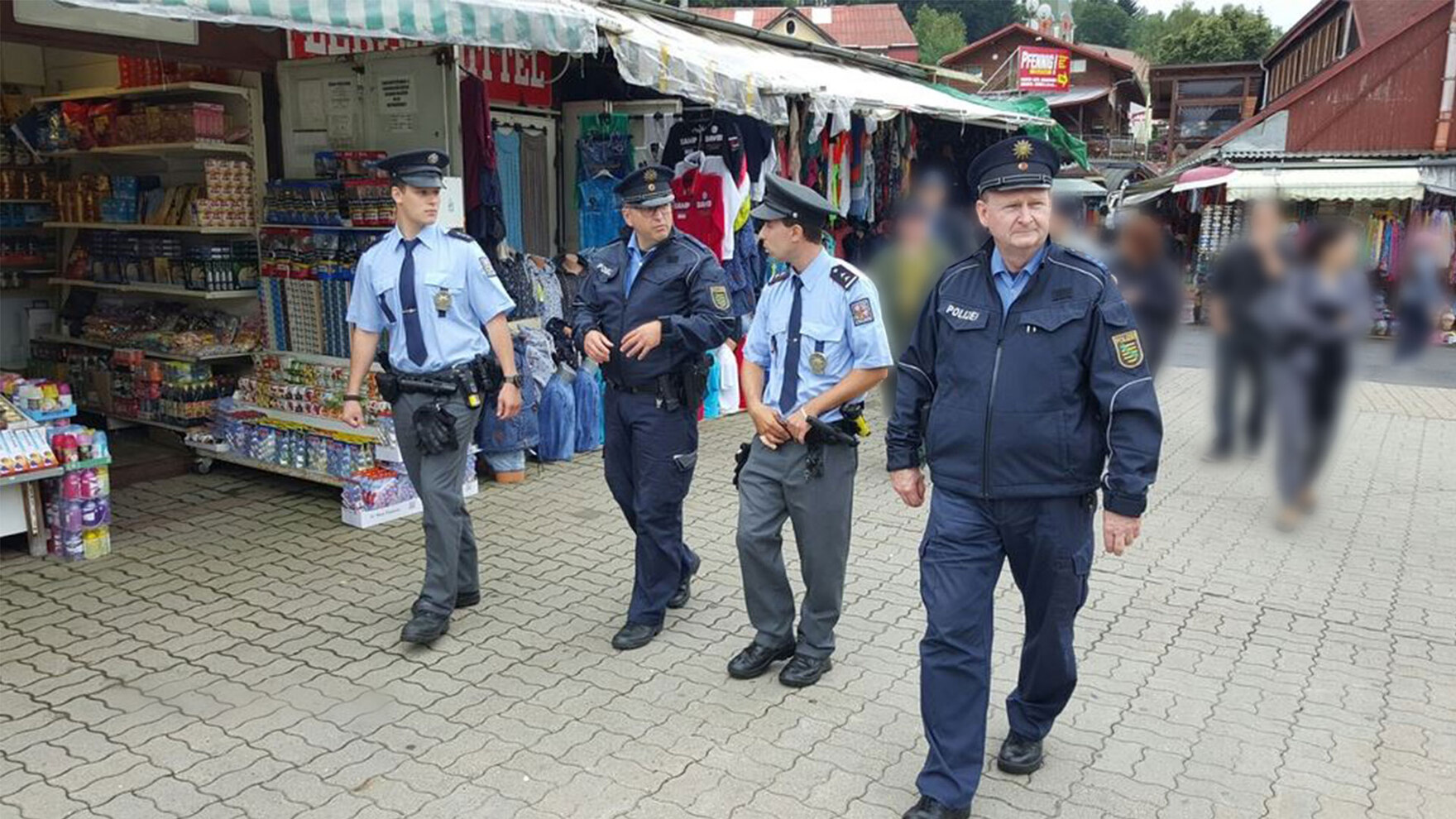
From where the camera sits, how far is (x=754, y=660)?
3.99m

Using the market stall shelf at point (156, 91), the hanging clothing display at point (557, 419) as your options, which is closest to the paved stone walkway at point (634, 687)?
the hanging clothing display at point (557, 419)

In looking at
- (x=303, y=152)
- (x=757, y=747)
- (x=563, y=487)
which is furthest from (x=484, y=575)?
(x=303, y=152)

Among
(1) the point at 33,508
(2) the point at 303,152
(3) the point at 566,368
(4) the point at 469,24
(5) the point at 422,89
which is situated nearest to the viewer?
(4) the point at 469,24

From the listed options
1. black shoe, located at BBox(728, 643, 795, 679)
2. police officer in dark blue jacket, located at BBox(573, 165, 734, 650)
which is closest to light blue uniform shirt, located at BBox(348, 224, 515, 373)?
police officer in dark blue jacket, located at BBox(573, 165, 734, 650)

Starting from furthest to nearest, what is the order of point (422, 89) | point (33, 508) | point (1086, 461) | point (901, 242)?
point (422, 89) < point (33, 508) < point (901, 242) < point (1086, 461)

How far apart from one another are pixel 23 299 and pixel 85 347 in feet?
2.14

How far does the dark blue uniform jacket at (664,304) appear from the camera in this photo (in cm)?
403

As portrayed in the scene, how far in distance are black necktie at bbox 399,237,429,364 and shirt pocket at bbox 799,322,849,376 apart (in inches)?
61.2

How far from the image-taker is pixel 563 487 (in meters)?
6.64

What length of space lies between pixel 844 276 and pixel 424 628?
218cm

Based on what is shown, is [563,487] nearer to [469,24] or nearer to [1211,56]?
[469,24]

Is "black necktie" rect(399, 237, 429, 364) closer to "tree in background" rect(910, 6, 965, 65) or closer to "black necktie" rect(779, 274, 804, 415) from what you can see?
"black necktie" rect(779, 274, 804, 415)

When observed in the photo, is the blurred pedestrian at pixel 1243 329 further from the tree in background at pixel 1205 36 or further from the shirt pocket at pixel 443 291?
the shirt pocket at pixel 443 291

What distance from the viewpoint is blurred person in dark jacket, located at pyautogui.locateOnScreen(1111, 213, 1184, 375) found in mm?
877
